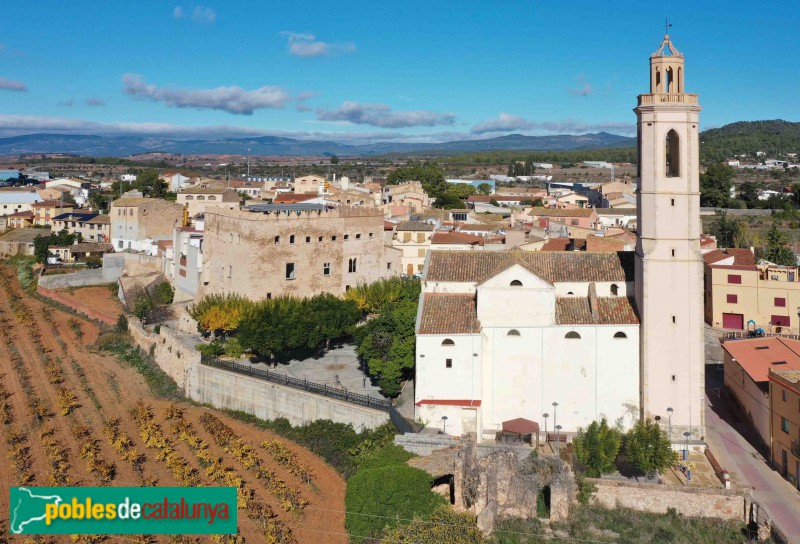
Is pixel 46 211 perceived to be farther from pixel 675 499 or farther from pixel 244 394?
pixel 675 499

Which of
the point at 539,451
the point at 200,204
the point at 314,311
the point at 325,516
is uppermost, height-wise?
the point at 200,204

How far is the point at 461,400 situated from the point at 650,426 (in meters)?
6.23

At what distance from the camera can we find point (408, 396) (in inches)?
1115

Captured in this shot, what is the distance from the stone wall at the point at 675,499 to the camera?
832 inches

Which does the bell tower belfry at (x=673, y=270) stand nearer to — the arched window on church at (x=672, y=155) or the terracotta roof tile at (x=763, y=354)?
the arched window on church at (x=672, y=155)

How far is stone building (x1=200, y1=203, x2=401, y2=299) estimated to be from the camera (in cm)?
3688

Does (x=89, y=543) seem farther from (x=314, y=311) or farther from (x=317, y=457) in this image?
(x=314, y=311)

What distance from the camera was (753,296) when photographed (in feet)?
132

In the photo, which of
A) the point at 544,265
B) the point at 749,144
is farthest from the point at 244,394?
the point at 749,144

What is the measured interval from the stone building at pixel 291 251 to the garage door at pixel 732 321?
19394 mm

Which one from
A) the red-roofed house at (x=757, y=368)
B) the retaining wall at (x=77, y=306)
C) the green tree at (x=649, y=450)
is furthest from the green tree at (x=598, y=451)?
the retaining wall at (x=77, y=306)

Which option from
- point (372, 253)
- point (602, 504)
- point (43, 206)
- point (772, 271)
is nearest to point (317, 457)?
point (602, 504)

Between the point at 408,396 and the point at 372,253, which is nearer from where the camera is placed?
the point at 408,396

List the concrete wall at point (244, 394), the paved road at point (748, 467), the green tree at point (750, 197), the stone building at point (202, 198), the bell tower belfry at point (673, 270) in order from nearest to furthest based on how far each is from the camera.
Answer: the paved road at point (748, 467) → the bell tower belfry at point (673, 270) → the concrete wall at point (244, 394) → the stone building at point (202, 198) → the green tree at point (750, 197)
